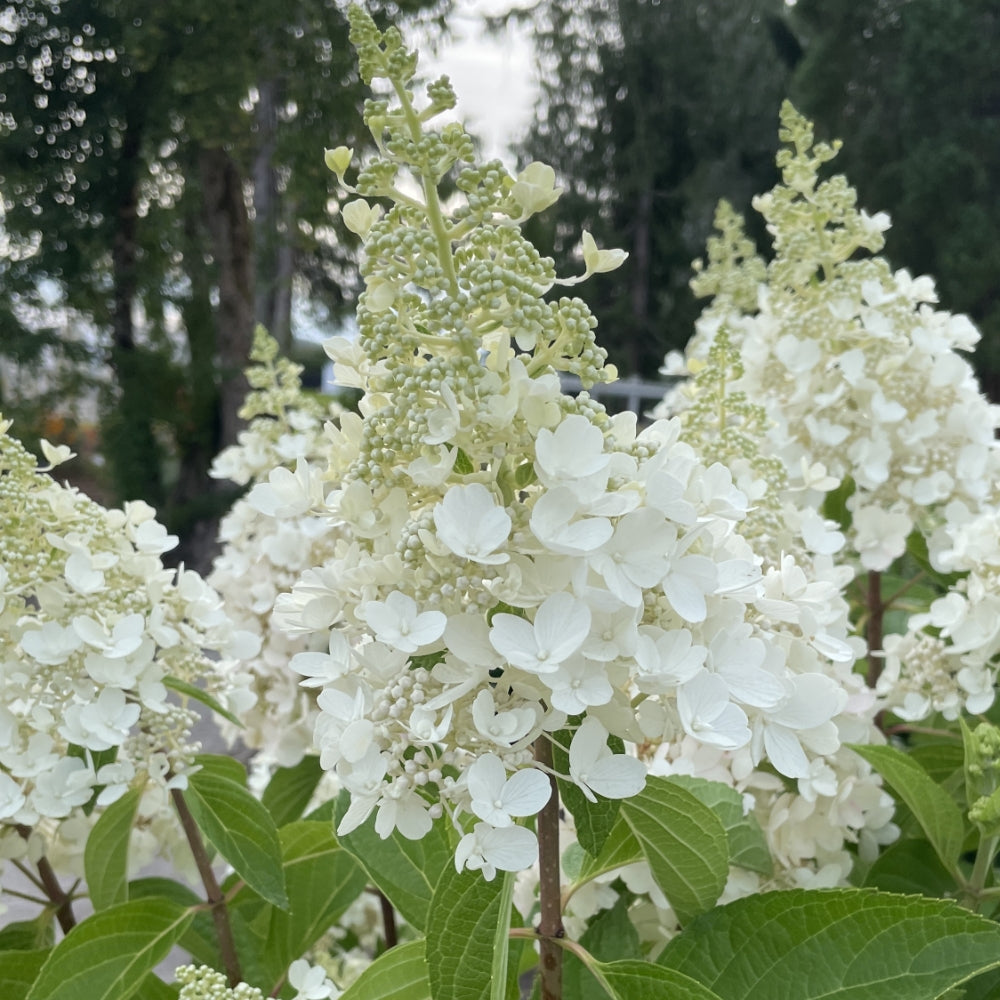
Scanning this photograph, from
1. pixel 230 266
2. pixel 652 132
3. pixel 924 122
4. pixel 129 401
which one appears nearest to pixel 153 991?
pixel 230 266

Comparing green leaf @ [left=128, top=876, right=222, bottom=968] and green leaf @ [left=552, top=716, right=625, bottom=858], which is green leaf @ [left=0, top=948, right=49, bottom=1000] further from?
green leaf @ [left=552, top=716, right=625, bottom=858]

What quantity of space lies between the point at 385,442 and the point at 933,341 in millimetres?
510

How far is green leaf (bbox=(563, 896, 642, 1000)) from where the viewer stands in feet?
1.50

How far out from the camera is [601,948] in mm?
477

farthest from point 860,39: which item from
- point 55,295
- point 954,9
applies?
point 55,295

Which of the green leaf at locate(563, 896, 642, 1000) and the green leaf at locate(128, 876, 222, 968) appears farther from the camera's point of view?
the green leaf at locate(128, 876, 222, 968)

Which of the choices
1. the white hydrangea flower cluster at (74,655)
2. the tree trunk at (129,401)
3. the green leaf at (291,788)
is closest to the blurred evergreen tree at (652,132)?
the tree trunk at (129,401)

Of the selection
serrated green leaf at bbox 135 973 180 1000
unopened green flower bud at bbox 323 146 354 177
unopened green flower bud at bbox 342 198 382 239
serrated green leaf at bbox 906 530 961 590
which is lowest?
serrated green leaf at bbox 135 973 180 1000

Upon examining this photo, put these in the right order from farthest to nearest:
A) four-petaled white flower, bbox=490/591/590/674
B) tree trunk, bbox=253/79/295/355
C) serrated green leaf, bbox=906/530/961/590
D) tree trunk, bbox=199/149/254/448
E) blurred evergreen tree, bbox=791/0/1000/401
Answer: blurred evergreen tree, bbox=791/0/1000/401 < tree trunk, bbox=199/149/254/448 < tree trunk, bbox=253/79/295/355 < serrated green leaf, bbox=906/530/961/590 < four-petaled white flower, bbox=490/591/590/674

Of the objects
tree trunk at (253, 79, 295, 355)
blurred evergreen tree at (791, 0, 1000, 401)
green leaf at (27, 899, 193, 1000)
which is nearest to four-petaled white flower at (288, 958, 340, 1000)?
green leaf at (27, 899, 193, 1000)

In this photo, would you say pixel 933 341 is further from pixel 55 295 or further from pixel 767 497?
pixel 55 295

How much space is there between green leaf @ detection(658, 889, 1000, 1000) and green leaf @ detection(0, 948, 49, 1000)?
1.32 ft

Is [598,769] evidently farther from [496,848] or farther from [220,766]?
[220,766]

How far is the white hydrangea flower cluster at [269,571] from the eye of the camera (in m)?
0.72
